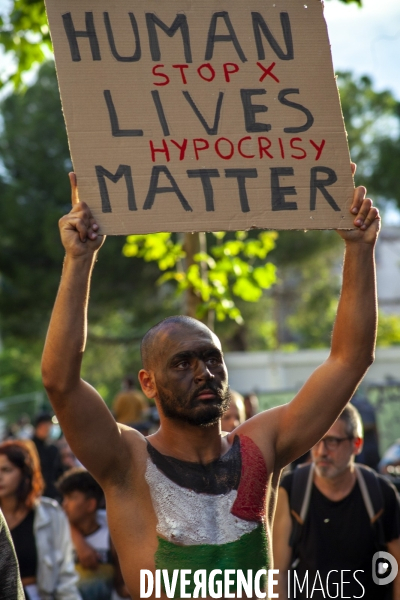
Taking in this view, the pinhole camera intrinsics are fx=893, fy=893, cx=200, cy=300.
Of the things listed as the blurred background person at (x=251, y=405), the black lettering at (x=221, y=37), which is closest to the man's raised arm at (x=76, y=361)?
the black lettering at (x=221, y=37)

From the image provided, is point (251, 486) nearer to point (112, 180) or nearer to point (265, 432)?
point (265, 432)

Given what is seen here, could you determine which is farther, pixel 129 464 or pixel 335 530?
pixel 335 530

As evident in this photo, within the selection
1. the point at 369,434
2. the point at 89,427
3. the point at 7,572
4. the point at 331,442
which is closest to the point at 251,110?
the point at 89,427

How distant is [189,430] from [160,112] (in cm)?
108

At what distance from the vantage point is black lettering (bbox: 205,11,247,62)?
3.15 meters

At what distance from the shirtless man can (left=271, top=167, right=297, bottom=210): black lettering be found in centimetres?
23

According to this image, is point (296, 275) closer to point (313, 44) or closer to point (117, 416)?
point (117, 416)

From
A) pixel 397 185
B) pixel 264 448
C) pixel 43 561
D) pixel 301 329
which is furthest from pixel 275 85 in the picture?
pixel 301 329

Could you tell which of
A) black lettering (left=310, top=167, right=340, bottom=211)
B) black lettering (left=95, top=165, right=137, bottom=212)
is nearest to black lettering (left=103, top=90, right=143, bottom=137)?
black lettering (left=95, top=165, right=137, bottom=212)

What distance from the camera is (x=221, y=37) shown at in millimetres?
3164

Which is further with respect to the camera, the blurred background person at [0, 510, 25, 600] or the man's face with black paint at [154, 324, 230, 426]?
the man's face with black paint at [154, 324, 230, 426]

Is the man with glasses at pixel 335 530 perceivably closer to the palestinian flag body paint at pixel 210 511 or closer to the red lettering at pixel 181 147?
the palestinian flag body paint at pixel 210 511

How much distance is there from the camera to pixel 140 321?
2373cm

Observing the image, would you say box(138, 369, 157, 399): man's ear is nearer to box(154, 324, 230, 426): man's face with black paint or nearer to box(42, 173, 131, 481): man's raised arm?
box(154, 324, 230, 426): man's face with black paint
